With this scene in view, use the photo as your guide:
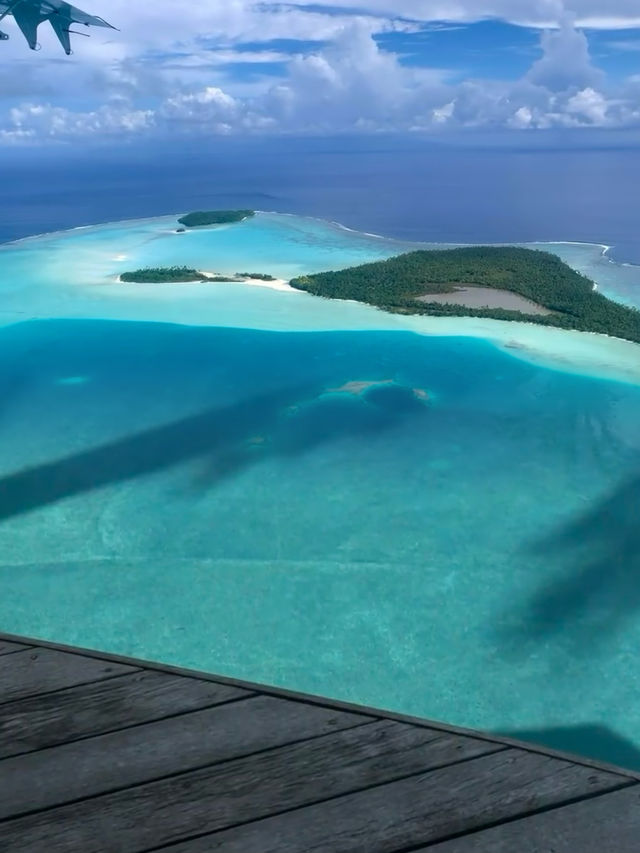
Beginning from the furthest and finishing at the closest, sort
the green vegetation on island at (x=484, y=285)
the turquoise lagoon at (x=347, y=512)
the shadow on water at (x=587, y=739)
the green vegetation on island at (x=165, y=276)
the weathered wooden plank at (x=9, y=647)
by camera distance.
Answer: the green vegetation on island at (x=165, y=276)
the green vegetation on island at (x=484, y=285)
the turquoise lagoon at (x=347, y=512)
the shadow on water at (x=587, y=739)
the weathered wooden plank at (x=9, y=647)

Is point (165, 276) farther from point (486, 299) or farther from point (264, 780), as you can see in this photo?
point (264, 780)

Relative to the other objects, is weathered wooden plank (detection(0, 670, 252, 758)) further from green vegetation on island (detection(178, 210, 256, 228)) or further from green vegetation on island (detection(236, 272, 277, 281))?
green vegetation on island (detection(178, 210, 256, 228))

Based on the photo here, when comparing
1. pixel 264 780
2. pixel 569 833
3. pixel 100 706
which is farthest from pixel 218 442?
pixel 569 833

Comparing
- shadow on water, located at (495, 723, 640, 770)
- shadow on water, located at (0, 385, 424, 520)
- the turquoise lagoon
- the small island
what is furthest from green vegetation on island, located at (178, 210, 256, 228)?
shadow on water, located at (495, 723, 640, 770)

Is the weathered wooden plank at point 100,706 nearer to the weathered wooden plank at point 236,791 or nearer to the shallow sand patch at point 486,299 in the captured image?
the weathered wooden plank at point 236,791

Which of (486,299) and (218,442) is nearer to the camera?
(218,442)

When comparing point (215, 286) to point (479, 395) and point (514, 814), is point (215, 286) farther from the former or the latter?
point (514, 814)

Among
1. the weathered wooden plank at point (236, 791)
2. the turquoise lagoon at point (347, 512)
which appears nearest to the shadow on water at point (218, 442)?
the turquoise lagoon at point (347, 512)
